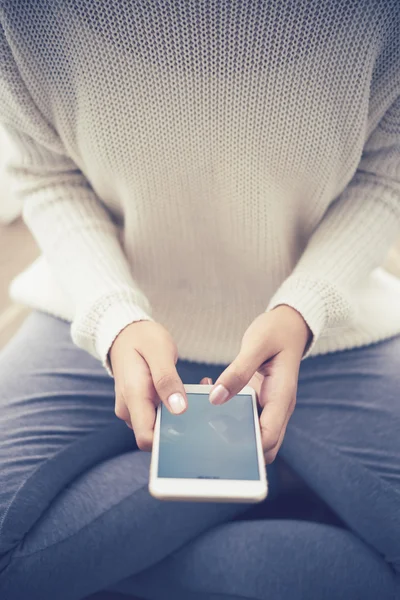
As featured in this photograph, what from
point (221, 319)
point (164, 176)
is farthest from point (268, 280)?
point (164, 176)

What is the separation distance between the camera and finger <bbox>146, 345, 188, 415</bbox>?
416mm

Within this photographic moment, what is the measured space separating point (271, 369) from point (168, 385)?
12 cm

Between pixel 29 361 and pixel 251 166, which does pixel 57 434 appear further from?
pixel 251 166

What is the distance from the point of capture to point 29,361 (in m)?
0.63

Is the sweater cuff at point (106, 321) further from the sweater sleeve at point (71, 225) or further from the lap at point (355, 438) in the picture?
the lap at point (355, 438)

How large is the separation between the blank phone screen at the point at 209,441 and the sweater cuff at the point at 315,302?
12cm

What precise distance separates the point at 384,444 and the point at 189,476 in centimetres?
27

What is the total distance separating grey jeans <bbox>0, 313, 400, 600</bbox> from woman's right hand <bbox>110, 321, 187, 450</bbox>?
13cm

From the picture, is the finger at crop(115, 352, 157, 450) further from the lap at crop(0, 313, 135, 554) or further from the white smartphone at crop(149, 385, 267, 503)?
the lap at crop(0, 313, 135, 554)

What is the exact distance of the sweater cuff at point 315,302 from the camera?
1.68ft

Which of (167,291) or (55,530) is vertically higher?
(167,291)

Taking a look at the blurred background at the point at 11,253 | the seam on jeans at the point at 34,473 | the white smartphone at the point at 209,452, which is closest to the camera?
the white smartphone at the point at 209,452

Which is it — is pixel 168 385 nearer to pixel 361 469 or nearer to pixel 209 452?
pixel 209 452

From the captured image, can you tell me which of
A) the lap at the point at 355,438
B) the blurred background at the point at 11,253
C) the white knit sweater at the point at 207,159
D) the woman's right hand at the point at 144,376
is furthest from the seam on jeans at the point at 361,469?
the blurred background at the point at 11,253
